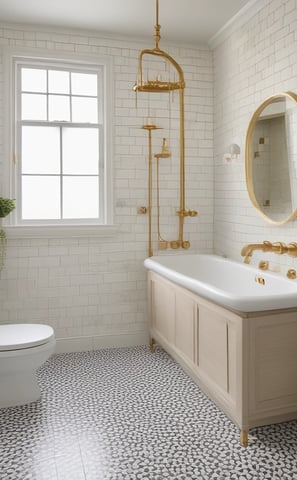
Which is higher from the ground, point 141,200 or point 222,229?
point 141,200

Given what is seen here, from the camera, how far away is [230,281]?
3738 mm

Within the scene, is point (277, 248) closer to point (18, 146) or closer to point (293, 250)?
point (293, 250)

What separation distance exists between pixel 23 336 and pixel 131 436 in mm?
1010

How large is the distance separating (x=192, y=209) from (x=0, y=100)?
2.04 m

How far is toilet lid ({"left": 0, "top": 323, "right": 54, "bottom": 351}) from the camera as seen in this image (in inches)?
112

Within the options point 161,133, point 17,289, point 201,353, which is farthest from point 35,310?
point 161,133

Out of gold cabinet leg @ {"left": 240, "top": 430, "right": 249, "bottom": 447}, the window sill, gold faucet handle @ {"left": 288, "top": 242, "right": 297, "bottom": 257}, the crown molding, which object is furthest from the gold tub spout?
the crown molding

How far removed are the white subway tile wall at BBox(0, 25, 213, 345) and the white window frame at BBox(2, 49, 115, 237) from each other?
0.05 m

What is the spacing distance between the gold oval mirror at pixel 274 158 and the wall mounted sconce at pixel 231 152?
14cm

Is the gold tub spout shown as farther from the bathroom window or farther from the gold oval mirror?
the bathroom window

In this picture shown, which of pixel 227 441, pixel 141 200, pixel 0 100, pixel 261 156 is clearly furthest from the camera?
pixel 141 200

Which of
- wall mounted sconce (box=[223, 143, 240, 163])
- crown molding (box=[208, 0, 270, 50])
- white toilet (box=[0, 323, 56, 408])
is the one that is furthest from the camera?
wall mounted sconce (box=[223, 143, 240, 163])

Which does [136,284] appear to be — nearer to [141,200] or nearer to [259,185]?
[141,200]

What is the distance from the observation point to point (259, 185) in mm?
3527
